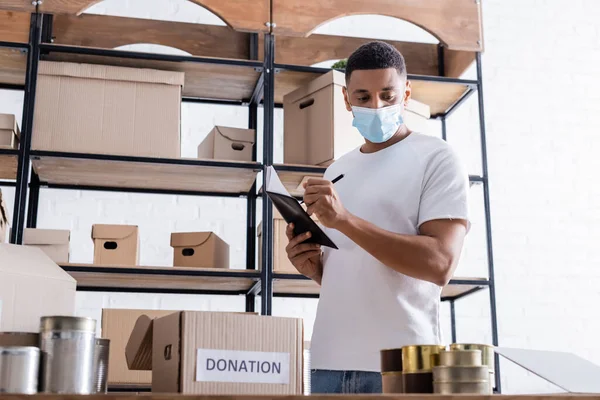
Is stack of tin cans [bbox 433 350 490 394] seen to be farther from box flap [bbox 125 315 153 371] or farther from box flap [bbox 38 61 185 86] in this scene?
box flap [bbox 38 61 185 86]

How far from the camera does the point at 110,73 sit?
2.74m

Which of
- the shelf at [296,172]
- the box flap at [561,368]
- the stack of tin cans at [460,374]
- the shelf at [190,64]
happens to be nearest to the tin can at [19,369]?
the stack of tin cans at [460,374]

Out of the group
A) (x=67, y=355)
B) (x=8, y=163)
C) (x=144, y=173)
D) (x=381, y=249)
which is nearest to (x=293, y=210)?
(x=381, y=249)

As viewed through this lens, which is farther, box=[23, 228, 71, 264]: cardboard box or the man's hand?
box=[23, 228, 71, 264]: cardboard box

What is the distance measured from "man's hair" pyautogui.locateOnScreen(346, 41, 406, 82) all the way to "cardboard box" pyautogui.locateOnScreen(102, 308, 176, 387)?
1.15 metres

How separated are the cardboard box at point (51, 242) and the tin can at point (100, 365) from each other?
1.63 metres

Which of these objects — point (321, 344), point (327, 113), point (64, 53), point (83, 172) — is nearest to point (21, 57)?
point (64, 53)

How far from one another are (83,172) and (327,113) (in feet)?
2.94

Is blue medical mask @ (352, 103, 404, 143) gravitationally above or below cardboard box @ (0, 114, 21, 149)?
below

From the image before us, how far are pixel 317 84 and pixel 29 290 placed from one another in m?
1.79

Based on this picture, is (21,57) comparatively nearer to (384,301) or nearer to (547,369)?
(384,301)

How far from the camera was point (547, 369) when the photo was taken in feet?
3.41

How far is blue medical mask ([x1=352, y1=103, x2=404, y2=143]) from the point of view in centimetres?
180

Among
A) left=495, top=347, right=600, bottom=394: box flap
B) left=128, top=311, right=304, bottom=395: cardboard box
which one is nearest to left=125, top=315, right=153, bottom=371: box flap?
left=128, top=311, right=304, bottom=395: cardboard box
